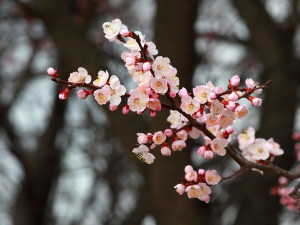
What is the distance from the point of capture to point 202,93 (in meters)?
1.33

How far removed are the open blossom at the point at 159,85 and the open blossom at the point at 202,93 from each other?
0.13 metres

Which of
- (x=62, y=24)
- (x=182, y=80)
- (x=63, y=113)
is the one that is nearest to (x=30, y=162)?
(x=63, y=113)

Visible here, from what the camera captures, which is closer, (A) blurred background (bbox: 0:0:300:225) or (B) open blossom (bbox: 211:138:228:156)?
(B) open blossom (bbox: 211:138:228:156)

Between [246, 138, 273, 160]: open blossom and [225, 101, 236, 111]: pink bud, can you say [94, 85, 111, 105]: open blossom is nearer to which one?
[225, 101, 236, 111]: pink bud

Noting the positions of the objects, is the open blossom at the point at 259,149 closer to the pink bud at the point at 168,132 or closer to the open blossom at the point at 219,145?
the open blossom at the point at 219,145

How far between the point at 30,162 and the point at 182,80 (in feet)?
10.0

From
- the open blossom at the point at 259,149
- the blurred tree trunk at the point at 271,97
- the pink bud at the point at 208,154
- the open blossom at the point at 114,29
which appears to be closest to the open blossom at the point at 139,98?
the open blossom at the point at 114,29

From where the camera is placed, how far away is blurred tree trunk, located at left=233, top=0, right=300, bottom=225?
3.20m

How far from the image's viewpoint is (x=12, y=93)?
18.7 feet

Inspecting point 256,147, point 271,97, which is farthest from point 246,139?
point 271,97

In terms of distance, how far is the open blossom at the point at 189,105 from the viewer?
131 cm

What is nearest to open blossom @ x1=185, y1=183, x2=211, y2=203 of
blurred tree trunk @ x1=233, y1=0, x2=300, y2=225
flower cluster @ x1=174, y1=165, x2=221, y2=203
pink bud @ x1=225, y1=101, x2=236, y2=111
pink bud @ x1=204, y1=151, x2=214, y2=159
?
flower cluster @ x1=174, y1=165, x2=221, y2=203

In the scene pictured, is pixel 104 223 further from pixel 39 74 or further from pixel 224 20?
pixel 224 20

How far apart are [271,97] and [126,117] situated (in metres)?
1.40
